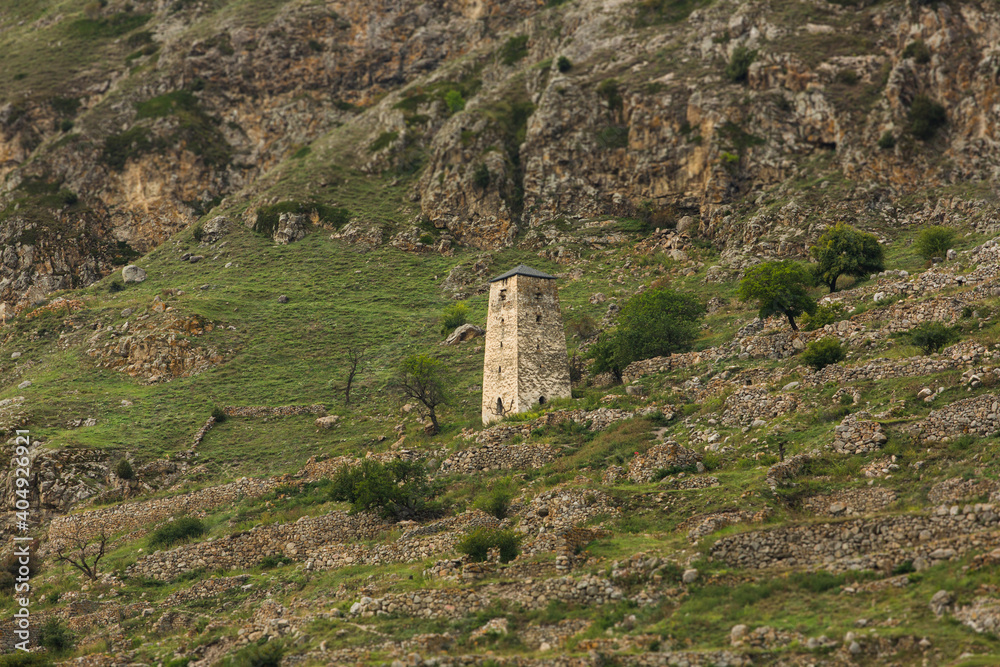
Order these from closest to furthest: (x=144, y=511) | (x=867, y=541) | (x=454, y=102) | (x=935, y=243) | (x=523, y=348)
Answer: (x=867, y=541) → (x=144, y=511) → (x=523, y=348) → (x=935, y=243) → (x=454, y=102)

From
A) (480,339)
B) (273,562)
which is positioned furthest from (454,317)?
(273,562)

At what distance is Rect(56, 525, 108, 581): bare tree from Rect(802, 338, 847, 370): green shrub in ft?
90.3

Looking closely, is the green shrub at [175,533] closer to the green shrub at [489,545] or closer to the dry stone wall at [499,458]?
the dry stone wall at [499,458]

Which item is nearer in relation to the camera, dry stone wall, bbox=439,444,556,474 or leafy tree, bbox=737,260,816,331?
dry stone wall, bbox=439,444,556,474

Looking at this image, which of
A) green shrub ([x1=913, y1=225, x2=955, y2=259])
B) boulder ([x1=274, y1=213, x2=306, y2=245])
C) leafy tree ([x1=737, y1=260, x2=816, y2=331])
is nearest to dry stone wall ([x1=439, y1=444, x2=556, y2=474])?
leafy tree ([x1=737, y1=260, x2=816, y2=331])

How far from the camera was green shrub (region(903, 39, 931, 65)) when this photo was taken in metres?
67.2

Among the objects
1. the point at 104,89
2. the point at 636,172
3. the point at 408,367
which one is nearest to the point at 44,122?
the point at 104,89

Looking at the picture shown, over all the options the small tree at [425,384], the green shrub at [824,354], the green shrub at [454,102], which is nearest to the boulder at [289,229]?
the green shrub at [454,102]

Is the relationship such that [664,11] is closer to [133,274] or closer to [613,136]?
[613,136]

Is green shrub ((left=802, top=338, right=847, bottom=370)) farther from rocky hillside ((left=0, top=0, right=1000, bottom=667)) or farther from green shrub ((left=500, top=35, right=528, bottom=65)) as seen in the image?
green shrub ((left=500, top=35, right=528, bottom=65))

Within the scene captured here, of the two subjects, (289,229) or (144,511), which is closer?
(144,511)

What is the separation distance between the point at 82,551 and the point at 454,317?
30789 mm

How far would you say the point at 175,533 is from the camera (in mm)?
34219

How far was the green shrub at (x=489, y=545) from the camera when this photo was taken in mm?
23859
